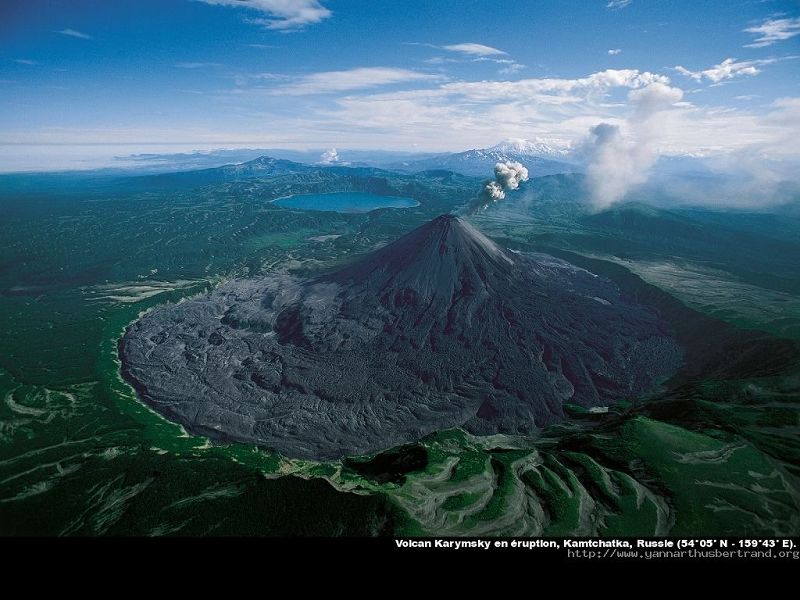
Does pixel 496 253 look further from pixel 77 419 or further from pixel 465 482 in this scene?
pixel 77 419

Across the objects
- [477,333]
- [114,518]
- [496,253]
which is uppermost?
[496,253]

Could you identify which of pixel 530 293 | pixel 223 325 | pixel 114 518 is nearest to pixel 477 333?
pixel 530 293

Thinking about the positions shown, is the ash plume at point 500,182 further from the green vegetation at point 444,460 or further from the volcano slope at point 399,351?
the green vegetation at point 444,460

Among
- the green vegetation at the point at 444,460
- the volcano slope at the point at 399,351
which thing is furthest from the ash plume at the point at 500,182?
the green vegetation at the point at 444,460

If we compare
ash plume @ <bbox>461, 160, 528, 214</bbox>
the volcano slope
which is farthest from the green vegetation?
ash plume @ <bbox>461, 160, 528, 214</bbox>

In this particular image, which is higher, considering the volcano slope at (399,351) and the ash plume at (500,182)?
the ash plume at (500,182)

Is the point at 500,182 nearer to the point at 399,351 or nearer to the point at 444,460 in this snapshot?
the point at 399,351

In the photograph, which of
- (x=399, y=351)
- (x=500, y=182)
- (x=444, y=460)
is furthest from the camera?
(x=500, y=182)

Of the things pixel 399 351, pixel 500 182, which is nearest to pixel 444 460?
pixel 399 351
